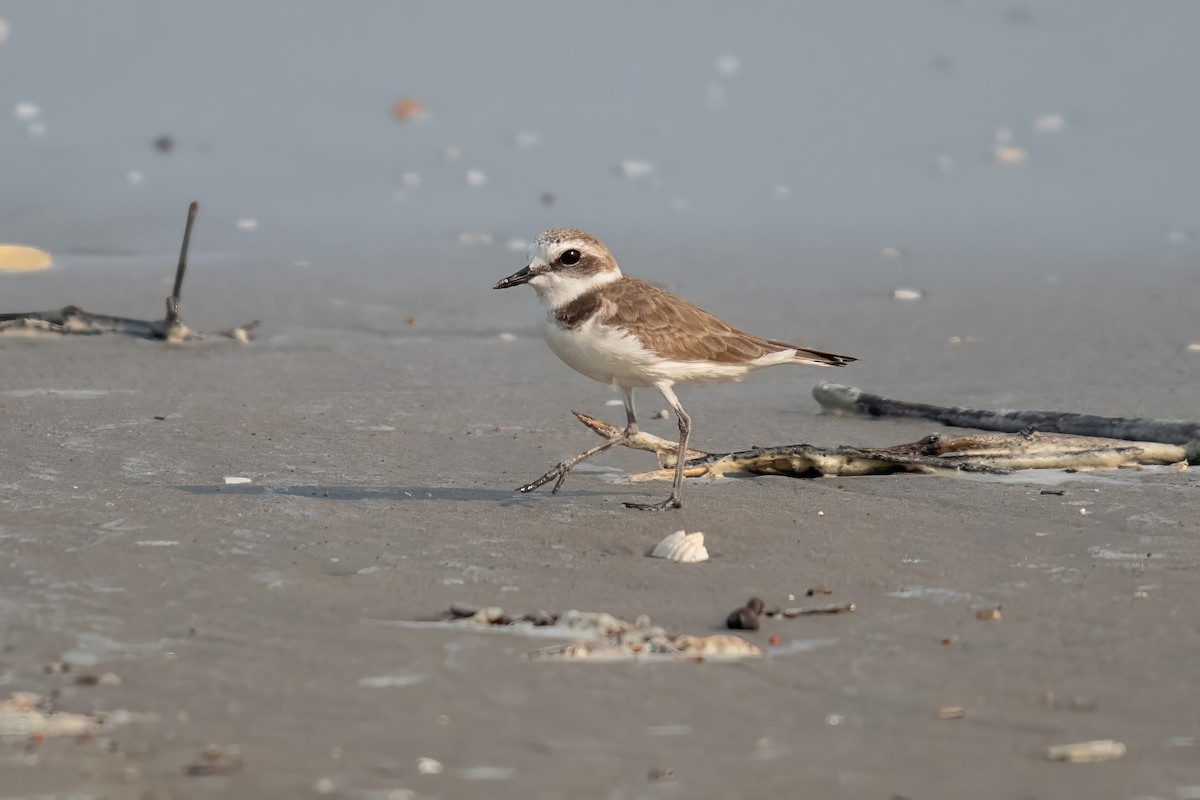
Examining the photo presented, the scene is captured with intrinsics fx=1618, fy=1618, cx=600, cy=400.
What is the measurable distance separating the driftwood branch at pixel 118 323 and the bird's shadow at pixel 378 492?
2.90 m

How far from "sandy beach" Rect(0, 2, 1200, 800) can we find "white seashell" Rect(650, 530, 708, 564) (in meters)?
0.07

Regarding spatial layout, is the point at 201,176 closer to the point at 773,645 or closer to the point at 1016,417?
the point at 1016,417

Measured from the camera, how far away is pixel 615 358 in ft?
19.0

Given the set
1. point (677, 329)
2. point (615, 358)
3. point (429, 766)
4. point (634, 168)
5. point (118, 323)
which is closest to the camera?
point (429, 766)

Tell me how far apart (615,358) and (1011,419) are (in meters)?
1.93

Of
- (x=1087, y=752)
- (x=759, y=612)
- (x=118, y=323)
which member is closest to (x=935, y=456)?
(x=759, y=612)

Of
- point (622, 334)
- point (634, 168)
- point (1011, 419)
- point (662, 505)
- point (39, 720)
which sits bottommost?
point (39, 720)

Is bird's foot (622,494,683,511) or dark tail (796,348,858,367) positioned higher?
dark tail (796,348,858,367)

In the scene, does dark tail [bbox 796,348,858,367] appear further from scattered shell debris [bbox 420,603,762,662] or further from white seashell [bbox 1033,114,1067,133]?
white seashell [bbox 1033,114,1067,133]

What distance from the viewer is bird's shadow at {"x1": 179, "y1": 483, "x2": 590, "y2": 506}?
562 cm

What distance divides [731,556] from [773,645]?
92 centimetres

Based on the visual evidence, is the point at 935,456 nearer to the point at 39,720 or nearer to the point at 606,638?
the point at 606,638

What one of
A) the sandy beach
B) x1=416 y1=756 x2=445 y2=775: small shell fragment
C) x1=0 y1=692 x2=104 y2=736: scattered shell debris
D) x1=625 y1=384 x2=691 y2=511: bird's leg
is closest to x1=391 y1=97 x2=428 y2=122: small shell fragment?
the sandy beach

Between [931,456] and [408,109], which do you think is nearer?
[931,456]
